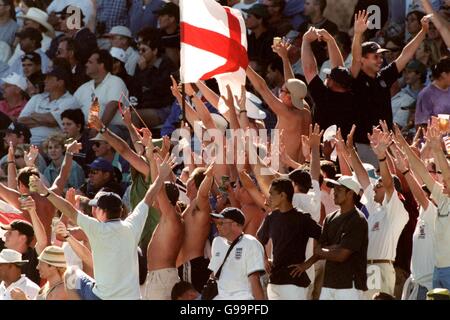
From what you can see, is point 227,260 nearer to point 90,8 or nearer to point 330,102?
point 330,102

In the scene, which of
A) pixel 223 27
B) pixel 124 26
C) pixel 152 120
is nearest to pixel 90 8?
pixel 124 26

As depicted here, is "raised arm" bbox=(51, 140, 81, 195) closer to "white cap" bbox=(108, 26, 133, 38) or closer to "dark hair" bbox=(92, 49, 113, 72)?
"dark hair" bbox=(92, 49, 113, 72)

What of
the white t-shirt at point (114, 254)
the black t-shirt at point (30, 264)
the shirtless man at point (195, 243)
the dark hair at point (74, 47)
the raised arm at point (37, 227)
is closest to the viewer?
the white t-shirt at point (114, 254)

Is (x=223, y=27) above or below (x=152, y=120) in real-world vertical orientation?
above

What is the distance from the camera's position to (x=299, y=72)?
19.4 meters

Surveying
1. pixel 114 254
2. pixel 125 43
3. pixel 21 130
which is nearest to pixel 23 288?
pixel 114 254

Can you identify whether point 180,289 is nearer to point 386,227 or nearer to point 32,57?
point 386,227

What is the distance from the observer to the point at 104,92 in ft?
67.4

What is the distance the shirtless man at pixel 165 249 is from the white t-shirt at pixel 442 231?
92.1 inches

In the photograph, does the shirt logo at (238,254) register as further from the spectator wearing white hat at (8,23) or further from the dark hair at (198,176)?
the spectator wearing white hat at (8,23)

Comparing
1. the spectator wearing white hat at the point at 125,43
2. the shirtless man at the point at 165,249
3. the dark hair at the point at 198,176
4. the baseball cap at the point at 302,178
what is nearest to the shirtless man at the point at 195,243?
the shirtless man at the point at 165,249

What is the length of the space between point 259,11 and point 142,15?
5.58 ft

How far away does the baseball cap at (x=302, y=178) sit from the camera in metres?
15.2
